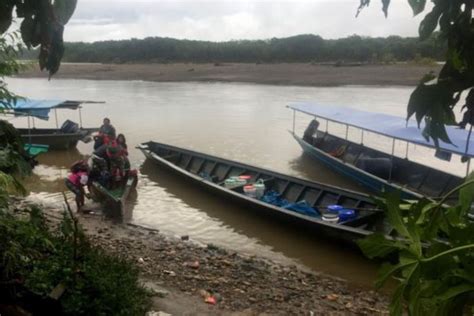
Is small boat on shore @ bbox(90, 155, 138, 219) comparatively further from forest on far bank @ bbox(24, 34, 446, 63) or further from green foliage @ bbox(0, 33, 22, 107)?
forest on far bank @ bbox(24, 34, 446, 63)

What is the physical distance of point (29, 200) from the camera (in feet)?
38.3

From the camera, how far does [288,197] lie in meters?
10.5

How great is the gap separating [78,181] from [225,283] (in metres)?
4.80

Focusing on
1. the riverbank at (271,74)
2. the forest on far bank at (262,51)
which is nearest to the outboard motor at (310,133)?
the riverbank at (271,74)

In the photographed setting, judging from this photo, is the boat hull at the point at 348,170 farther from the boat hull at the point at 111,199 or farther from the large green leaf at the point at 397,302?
the large green leaf at the point at 397,302

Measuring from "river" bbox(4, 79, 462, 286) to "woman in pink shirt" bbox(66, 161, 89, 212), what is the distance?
3.83ft

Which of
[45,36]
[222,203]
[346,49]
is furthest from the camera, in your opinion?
[346,49]

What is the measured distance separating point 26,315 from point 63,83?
4776cm

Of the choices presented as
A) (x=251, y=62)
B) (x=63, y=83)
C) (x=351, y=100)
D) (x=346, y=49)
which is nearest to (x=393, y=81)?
(x=351, y=100)

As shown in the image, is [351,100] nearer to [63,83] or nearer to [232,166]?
[232,166]

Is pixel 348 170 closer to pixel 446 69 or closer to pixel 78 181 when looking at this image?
pixel 78 181

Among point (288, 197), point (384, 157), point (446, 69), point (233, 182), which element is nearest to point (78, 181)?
point (233, 182)

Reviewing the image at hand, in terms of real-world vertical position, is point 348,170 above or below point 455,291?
below

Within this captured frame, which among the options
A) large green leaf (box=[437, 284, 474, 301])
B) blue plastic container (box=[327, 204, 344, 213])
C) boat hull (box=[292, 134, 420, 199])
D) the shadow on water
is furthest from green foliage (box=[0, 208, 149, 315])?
boat hull (box=[292, 134, 420, 199])
